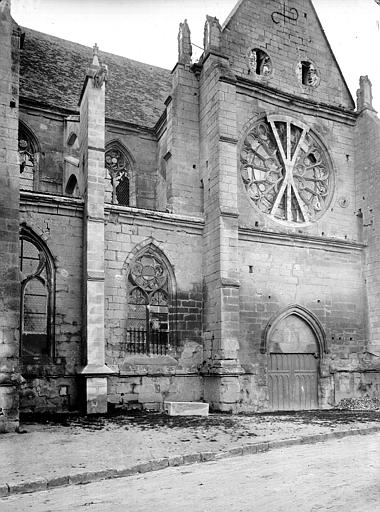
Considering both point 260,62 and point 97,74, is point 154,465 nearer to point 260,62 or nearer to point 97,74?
point 97,74

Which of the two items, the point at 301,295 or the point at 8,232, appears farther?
the point at 301,295

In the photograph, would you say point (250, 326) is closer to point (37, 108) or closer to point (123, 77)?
point (37, 108)

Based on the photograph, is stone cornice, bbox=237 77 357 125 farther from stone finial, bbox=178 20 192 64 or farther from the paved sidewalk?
the paved sidewalk

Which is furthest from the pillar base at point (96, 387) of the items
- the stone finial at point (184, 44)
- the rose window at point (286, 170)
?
the stone finial at point (184, 44)

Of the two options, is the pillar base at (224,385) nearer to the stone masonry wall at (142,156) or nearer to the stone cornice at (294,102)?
the stone masonry wall at (142,156)

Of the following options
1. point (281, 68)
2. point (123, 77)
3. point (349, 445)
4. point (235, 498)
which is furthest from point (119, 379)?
point (123, 77)

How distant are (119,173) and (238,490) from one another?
561 inches

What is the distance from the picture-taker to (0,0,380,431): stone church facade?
13.7 metres

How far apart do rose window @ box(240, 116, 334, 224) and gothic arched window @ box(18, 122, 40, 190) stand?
6.51 m

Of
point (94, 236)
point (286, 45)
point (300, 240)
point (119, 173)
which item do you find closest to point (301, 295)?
point (300, 240)

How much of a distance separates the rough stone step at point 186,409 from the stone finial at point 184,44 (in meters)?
9.88

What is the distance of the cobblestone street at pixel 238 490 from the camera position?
18.7 ft

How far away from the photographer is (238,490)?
6.36 meters

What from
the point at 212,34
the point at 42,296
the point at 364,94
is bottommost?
the point at 42,296
